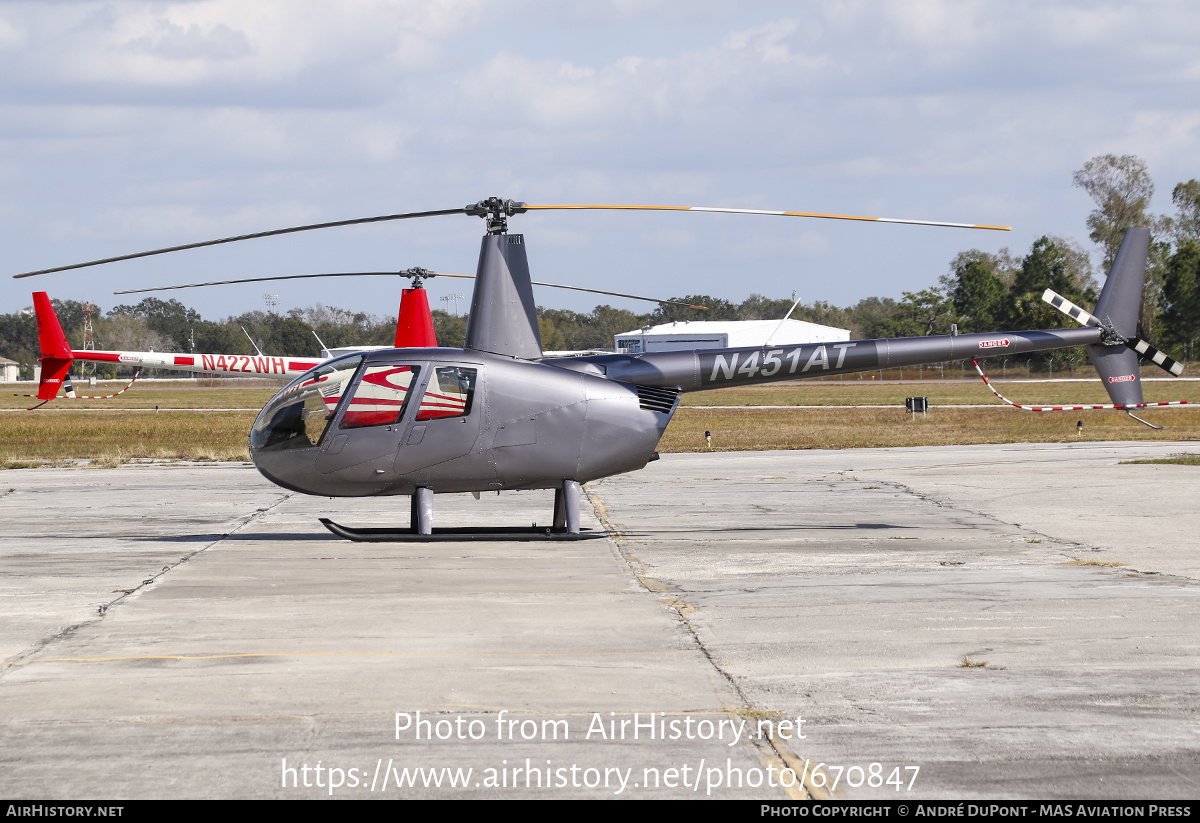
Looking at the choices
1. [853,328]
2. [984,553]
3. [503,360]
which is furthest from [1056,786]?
[853,328]

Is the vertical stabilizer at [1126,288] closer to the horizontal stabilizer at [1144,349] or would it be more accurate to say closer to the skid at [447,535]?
the horizontal stabilizer at [1144,349]

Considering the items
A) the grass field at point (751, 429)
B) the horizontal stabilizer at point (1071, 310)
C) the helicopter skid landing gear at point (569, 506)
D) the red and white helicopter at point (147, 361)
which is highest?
the horizontal stabilizer at point (1071, 310)

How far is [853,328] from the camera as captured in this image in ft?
515

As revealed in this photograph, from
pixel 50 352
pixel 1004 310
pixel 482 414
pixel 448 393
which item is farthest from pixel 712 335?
pixel 448 393

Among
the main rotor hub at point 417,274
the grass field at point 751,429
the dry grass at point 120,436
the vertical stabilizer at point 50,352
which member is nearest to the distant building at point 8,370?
the grass field at point 751,429

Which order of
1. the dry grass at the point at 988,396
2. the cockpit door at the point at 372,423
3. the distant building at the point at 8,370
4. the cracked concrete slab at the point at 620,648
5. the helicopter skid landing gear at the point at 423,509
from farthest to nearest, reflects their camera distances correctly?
the distant building at the point at 8,370
the dry grass at the point at 988,396
the helicopter skid landing gear at the point at 423,509
the cockpit door at the point at 372,423
the cracked concrete slab at the point at 620,648

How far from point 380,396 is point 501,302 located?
1.80 m

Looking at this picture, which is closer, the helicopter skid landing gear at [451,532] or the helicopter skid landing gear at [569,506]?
the helicopter skid landing gear at [451,532]

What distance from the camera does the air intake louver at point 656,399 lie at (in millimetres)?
13273

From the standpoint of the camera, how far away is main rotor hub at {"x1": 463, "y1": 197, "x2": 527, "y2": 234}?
503 inches

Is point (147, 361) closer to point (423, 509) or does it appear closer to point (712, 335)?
point (423, 509)

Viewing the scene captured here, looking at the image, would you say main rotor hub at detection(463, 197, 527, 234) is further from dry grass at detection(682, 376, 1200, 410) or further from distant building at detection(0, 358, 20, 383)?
distant building at detection(0, 358, 20, 383)

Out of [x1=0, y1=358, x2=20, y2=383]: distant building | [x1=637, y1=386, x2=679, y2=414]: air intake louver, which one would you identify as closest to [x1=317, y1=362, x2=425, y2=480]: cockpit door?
[x1=637, y1=386, x2=679, y2=414]: air intake louver

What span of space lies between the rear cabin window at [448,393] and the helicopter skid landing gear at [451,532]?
3.01 ft
